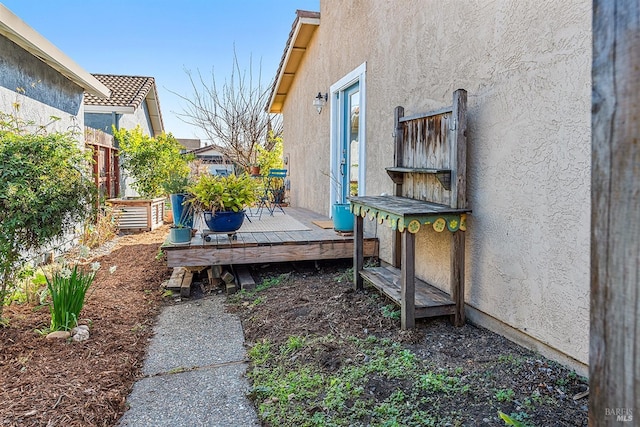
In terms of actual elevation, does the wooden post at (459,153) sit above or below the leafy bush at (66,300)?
above

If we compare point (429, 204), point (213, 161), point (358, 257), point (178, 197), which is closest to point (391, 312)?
point (358, 257)

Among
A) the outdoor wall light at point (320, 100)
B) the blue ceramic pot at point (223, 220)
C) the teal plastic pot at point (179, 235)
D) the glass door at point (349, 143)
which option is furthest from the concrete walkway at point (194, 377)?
the outdoor wall light at point (320, 100)

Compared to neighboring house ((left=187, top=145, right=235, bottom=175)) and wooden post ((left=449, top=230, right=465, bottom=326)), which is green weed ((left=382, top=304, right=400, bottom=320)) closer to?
wooden post ((left=449, top=230, right=465, bottom=326))

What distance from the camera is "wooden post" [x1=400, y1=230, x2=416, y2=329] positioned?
3037 mm

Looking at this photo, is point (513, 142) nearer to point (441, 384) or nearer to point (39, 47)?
point (441, 384)

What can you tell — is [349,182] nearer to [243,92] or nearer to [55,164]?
[55,164]

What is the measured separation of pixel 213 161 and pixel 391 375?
21.1 metres

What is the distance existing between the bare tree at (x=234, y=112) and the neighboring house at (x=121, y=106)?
1.45 m

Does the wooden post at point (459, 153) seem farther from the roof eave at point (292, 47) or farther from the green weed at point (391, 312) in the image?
the roof eave at point (292, 47)

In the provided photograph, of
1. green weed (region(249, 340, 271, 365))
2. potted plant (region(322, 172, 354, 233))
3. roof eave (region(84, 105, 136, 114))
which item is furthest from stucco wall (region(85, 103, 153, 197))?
green weed (region(249, 340, 271, 365))

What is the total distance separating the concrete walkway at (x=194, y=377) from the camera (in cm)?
232

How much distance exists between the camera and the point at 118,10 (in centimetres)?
1348

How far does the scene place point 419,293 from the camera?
11.4 feet

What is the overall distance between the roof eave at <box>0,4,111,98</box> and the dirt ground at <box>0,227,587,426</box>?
2849mm
